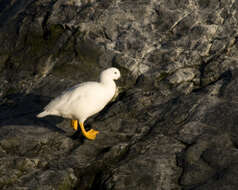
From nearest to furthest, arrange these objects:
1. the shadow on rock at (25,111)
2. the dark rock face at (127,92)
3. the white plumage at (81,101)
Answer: the dark rock face at (127,92) → the white plumage at (81,101) → the shadow on rock at (25,111)

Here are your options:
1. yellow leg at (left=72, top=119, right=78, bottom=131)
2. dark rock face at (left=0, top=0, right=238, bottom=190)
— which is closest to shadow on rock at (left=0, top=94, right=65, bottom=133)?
dark rock face at (left=0, top=0, right=238, bottom=190)

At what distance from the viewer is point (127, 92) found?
10922 mm

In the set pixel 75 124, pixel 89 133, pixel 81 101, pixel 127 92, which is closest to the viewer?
pixel 81 101

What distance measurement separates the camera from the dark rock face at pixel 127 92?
24.8ft

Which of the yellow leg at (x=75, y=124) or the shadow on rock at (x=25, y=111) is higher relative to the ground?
the shadow on rock at (x=25, y=111)

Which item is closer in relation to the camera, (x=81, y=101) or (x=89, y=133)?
(x=81, y=101)

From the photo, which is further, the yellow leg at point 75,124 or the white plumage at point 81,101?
the yellow leg at point 75,124

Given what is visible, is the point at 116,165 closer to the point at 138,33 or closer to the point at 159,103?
the point at 159,103

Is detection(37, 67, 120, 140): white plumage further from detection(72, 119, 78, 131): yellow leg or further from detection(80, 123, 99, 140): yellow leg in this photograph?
detection(72, 119, 78, 131): yellow leg

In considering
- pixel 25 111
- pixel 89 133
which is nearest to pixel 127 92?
pixel 89 133

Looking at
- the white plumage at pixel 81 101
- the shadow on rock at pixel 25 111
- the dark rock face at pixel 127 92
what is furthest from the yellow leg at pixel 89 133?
the shadow on rock at pixel 25 111

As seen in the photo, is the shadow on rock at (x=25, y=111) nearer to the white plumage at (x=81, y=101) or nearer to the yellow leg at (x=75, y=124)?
the yellow leg at (x=75, y=124)

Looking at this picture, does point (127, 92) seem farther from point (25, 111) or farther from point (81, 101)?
point (25, 111)

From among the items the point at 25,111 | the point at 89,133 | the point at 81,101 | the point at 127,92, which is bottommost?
the point at 89,133
